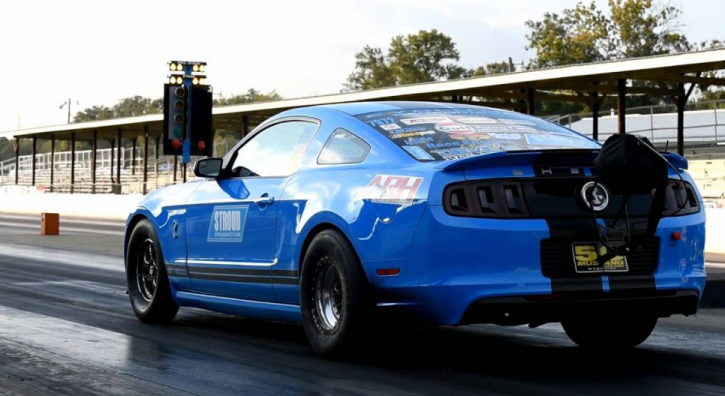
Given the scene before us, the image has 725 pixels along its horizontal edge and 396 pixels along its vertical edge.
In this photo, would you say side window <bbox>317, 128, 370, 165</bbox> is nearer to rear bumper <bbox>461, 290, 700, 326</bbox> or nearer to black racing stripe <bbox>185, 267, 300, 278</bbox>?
black racing stripe <bbox>185, 267, 300, 278</bbox>

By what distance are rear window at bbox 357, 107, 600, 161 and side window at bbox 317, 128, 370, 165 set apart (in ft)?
0.47

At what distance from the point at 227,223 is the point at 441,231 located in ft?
7.48

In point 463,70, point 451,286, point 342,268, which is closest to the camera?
point 451,286

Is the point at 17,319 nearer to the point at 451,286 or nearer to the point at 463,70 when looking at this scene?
the point at 451,286

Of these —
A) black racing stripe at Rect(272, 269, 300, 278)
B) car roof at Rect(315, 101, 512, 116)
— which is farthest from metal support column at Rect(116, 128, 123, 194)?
black racing stripe at Rect(272, 269, 300, 278)

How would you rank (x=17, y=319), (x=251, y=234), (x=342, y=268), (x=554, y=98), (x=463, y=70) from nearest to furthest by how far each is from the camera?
(x=342, y=268) → (x=251, y=234) → (x=17, y=319) → (x=554, y=98) → (x=463, y=70)

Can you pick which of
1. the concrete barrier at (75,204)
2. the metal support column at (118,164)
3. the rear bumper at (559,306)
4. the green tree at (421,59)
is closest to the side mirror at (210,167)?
the rear bumper at (559,306)

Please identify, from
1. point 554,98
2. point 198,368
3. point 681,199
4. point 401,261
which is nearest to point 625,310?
point 681,199

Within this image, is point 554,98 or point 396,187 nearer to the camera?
point 396,187

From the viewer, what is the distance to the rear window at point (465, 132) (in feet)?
22.4

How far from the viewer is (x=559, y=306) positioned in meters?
6.32

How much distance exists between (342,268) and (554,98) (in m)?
28.0

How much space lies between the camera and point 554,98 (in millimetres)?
34031

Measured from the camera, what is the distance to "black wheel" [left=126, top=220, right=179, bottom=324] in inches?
355
